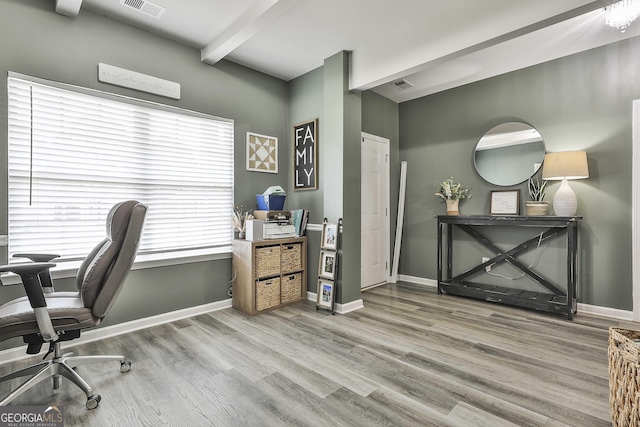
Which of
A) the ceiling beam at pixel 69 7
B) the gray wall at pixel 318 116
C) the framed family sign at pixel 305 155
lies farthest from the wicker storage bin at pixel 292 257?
the ceiling beam at pixel 69 7

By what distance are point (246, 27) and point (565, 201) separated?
347cm

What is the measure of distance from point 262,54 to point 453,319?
3.42 m

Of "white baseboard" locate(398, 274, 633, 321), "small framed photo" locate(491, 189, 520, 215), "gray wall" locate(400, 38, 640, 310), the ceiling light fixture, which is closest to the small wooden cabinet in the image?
"gray wall" locate(400, 38, 640, 310)

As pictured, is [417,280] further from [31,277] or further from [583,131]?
[31,277]

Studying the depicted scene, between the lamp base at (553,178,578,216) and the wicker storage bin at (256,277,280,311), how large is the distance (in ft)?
9.95

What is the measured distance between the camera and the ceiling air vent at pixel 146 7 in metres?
2.58

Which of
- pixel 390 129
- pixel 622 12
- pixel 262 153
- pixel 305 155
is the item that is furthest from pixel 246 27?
pixel 622 12

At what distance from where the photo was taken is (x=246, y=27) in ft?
8.95

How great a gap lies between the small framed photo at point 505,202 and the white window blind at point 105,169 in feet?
10.4

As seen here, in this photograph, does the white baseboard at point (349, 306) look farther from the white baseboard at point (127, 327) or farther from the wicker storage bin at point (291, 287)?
the white baseboard at point (127, 327)

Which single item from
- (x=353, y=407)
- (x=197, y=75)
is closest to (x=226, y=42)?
(x=197, y=75)

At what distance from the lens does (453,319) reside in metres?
3.16

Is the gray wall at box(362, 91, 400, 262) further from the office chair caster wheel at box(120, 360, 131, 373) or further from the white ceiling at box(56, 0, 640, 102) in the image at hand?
the office chair caster wheel at box(120, 360, 131, 373)

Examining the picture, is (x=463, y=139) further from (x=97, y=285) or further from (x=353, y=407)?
(x=97, y=285)
